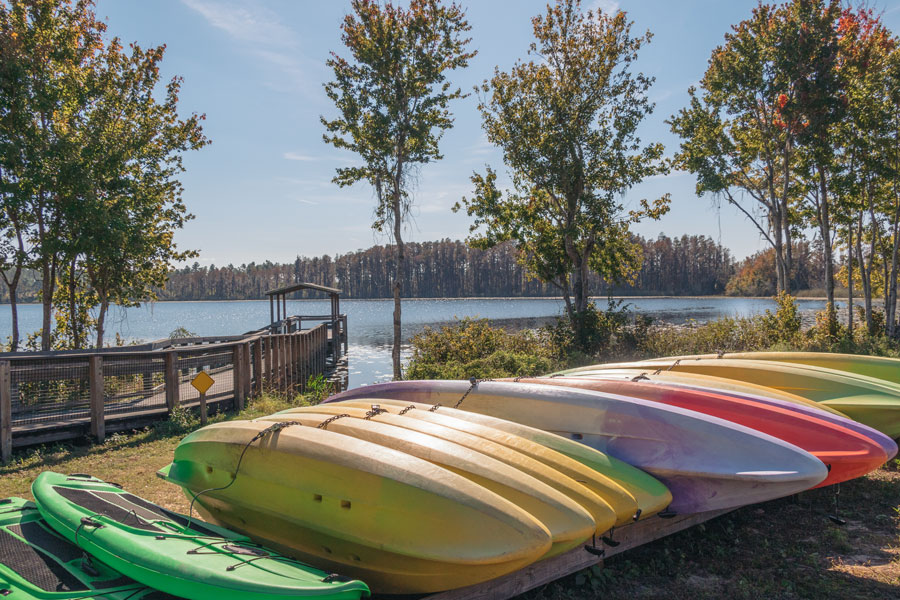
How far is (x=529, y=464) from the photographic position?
348cm

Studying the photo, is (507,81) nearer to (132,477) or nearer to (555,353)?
(555,353)

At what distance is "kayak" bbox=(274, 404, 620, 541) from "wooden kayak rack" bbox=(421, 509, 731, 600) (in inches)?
12.9

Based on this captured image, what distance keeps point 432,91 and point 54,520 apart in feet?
40.7

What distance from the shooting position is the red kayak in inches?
161

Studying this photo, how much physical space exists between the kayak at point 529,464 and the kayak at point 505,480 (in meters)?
0.09

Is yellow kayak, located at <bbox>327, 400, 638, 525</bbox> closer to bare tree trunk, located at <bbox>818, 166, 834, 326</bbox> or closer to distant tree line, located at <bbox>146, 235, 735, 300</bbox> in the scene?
bare tree trunk, located at <bbox>818, 166, 834, 326</bbox>

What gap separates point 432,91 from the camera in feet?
44.4

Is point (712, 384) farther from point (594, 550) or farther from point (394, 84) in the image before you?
point (394, 84)

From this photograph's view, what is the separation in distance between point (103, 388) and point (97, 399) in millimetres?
204

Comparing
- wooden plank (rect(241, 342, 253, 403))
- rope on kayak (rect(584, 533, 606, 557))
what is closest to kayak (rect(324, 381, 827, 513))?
rope on kayak (rect(584, 533, 606, 557))

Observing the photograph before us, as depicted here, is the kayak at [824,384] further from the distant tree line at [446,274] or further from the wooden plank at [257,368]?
the distant tree line at [446,274]

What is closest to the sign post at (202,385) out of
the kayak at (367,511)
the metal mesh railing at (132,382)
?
the metal mesh railing at (132,382)

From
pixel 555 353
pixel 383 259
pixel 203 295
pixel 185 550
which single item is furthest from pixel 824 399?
pixel 203 295

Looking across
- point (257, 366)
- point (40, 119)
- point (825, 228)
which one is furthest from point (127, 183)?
point (825, 228)
